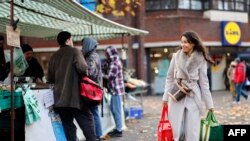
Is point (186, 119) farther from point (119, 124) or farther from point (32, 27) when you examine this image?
point (32, 27)

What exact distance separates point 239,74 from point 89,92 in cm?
1203

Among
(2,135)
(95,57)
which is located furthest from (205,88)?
(2,135)

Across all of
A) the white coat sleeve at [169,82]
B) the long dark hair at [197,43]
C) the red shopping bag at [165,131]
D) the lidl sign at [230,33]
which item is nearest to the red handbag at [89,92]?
the white coat sleeve at [169,82]

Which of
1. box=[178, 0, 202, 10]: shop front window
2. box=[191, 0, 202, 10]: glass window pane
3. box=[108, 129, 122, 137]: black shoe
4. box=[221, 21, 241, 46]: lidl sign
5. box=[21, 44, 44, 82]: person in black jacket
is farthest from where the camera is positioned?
box=[191, 0, 202, 10]: glass window pane

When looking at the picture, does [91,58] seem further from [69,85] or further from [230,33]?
[230,33]

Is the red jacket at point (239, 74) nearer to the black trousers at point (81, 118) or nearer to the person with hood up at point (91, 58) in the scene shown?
the person with hood up at point (91, 58)

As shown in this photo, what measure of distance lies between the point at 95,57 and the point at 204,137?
105 inches

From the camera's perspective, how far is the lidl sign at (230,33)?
29672mm

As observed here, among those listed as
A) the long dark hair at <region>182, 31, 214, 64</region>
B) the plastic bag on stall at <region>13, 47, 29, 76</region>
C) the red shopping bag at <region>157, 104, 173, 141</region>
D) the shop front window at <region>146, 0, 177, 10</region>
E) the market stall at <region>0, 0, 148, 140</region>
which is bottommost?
the red shopping bag at <region>157, 104, 173, 141</region>

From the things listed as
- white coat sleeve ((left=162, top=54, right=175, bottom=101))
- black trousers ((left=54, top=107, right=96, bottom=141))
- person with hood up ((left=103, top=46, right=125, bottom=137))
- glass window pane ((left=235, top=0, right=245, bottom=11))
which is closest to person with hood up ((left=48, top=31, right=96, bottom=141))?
black trousers ((left=54, top=107, right=96, bottom=141))

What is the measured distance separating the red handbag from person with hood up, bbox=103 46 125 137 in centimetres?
291

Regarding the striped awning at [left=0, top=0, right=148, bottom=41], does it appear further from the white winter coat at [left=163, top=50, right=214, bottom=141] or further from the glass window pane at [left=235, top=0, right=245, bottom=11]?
the glass window pane at [left=235, top=0, right=245, bottom=11]

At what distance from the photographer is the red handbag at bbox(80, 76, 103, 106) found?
21.8 ft

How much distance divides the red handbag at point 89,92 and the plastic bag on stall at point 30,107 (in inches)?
26.9
